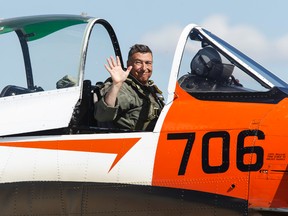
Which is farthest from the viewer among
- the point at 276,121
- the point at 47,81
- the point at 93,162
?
the point at 47,81

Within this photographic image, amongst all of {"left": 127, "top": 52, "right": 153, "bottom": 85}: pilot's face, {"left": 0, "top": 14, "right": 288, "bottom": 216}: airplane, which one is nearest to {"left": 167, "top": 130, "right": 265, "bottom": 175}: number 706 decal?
{"left": 0, "top": 14, "right": 288, "bottom": 216}: airplane

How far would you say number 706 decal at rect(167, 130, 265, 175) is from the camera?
8.26 meters

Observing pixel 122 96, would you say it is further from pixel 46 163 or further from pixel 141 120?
pixel 46 163

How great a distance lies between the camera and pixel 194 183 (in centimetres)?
844

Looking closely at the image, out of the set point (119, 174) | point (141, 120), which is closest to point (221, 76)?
point (141, 120)

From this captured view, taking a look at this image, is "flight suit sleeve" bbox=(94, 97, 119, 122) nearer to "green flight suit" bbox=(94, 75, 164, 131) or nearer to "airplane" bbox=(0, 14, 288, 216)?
"green flight suit" bbox=(94, 75, 164, 131)

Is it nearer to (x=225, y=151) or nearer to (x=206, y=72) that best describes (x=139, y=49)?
(x=206, y=72)

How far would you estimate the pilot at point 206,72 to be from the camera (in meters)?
9.15

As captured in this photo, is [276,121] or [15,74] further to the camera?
[15,74]

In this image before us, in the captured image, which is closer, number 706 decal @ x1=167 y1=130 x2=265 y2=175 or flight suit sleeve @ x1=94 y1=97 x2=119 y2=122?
number 706 decal @ x1=167 y1=130 x2=265 y2=175

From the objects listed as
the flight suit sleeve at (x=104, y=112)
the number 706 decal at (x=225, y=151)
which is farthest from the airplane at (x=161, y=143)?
the flight suit sleeve at (x=104, y=112)

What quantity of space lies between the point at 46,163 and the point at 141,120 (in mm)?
1208

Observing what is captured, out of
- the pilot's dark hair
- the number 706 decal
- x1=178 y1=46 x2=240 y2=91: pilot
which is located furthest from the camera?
the pilot's dark hair

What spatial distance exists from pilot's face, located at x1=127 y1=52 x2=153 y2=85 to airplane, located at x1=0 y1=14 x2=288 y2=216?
567 millimetres
